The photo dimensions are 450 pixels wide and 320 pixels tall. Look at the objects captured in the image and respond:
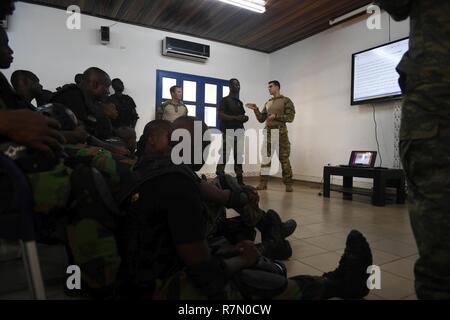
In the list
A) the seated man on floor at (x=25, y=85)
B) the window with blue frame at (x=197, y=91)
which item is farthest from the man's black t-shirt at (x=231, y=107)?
the seated man on floor at (x=25, y=85)

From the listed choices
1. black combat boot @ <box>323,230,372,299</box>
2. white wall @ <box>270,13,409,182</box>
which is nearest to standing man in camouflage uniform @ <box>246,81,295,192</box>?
white wall @ <box>270,13,409,182</box>

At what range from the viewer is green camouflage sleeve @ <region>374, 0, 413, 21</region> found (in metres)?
0.85

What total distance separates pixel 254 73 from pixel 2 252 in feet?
17.3

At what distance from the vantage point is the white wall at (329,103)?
3.81m

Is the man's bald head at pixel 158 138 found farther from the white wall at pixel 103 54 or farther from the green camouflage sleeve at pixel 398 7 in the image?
the white wall at pixel 103 54

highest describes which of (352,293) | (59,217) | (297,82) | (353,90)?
(297,82)

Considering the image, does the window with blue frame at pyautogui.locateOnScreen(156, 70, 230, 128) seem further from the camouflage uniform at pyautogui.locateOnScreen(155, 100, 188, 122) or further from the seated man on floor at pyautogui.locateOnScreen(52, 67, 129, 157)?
the seated man on floor at pyautogui.locateOnScreen(52, 67, 129, 157)

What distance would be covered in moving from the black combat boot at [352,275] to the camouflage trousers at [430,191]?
23cm

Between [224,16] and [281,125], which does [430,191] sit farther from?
[224,16]

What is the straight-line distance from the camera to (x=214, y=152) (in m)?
5.00

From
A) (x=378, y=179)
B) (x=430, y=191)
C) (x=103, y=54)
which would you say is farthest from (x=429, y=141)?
(x=103, y=54)

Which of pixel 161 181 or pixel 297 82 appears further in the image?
pixel 297 82
